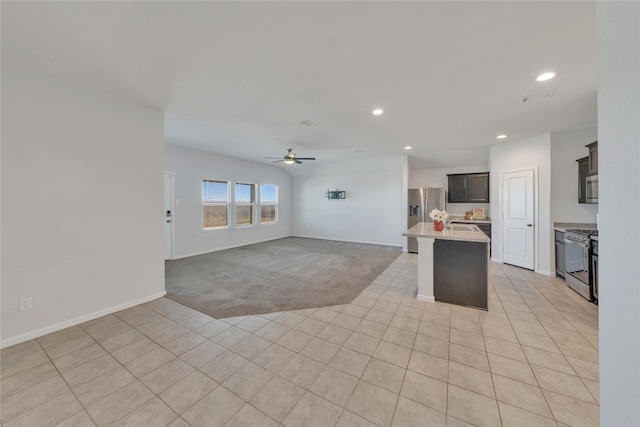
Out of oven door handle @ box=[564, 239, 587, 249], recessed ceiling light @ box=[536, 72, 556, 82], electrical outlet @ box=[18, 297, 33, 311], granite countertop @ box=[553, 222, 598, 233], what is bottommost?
electrical outlet @ box=[18, 297, 33, 311]

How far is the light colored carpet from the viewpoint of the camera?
3189 millimetres

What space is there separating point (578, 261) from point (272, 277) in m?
4.80

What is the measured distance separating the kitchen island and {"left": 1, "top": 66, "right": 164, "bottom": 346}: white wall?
3.70 meters

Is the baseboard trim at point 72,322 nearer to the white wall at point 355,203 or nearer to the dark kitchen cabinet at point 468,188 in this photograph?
the white wall at point 355,203

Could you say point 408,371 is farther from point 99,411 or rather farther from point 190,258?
point 190,258

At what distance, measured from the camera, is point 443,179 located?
6.83 meters

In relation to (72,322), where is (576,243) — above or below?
above

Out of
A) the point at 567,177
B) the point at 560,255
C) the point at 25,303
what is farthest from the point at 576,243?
the point at 25,303

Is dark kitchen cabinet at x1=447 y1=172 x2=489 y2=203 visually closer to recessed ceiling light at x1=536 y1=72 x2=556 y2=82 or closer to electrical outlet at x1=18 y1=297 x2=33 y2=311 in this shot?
recessed ceiling light at x1=536 y1=72 x2=556 y2=82

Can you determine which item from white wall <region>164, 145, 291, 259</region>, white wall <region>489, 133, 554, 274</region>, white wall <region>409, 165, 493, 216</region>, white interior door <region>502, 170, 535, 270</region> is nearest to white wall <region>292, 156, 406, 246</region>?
white wall <region>409, 165, 493, 216</region>

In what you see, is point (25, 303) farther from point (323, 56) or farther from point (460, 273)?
point (460, 273)

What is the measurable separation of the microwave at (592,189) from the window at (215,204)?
7.67m

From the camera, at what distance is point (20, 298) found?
2.28 meters

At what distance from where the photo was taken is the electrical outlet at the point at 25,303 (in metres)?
2.28
